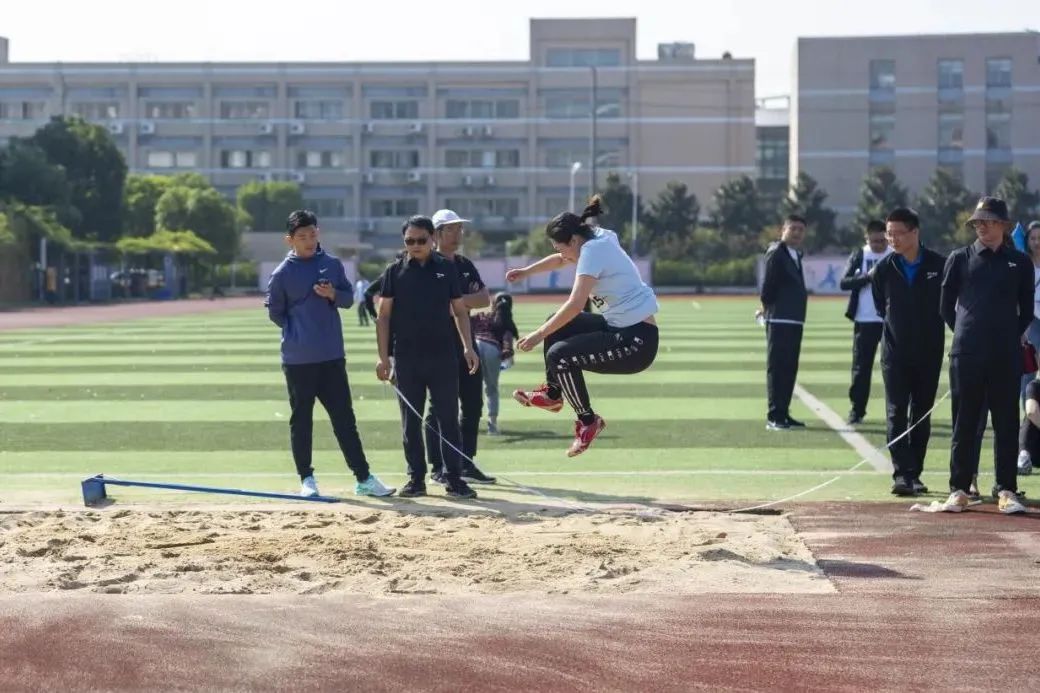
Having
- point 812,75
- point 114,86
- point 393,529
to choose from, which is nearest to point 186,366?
point 393,529

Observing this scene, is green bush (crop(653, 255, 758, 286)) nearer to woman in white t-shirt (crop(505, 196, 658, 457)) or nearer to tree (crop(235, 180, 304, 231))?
tree (crop(235, 180, 304, 231))

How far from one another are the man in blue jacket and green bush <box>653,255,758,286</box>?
7638 cm

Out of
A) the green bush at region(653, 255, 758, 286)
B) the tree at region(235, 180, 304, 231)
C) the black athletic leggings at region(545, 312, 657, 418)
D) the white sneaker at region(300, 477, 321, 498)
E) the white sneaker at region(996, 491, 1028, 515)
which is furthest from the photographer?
the tree at region(235, 180, 304, 231)

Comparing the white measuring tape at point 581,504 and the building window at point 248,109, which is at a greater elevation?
the building window at point 248,109

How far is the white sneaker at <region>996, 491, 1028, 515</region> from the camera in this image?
10539mm

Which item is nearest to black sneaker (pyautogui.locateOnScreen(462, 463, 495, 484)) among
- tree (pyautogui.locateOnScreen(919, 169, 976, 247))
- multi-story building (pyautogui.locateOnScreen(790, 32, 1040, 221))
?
tree (pyautogui.locateOnScreen(919, 169, 976, 247))

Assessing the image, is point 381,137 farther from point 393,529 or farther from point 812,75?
point 393,529

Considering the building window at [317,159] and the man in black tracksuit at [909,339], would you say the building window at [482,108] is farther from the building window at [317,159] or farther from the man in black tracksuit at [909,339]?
the man in black tracksuit at [909,339]

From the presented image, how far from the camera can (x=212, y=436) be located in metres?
15.7

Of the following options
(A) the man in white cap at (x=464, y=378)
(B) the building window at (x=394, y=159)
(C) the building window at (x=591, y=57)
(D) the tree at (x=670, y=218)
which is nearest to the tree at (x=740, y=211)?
(D) the tree at (x=670, y=218)

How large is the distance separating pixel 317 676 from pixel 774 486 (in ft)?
20.7

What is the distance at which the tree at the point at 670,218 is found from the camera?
344 feet

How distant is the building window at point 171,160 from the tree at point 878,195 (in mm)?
49206

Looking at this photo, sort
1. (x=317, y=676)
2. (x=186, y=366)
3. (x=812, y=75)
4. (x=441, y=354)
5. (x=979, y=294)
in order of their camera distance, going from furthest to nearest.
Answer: (x=812, y=75) < (x=186, y=366) < (x=441, y=354) < (x=979, y=294) < (x=317, y=676)
